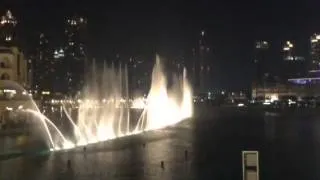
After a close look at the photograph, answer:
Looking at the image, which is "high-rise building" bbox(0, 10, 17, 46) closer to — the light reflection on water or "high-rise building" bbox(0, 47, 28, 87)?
"high-rise building" bbox(0, 47, 28, 87)

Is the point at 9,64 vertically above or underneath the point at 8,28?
underneath

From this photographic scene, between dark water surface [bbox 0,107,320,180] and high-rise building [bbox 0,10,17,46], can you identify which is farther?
high-rise building [bbox 0,10,17,46]

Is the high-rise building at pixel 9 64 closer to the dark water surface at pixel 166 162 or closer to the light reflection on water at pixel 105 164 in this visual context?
the dark water surface at pixel 166 162

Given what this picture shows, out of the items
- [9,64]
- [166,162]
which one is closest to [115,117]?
[9,64]

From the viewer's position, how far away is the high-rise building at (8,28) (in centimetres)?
12116

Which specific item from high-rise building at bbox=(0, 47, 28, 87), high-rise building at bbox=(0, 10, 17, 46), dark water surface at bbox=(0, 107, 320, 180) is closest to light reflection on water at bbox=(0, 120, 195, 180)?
dark water surface at bbox=(0, 107, 320, 180)

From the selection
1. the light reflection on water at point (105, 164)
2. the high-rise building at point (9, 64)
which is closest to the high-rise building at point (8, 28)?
the high-rise building at point (9, 64)

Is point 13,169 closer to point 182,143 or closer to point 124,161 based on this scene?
point 124,161

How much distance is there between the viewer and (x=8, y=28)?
415 ft

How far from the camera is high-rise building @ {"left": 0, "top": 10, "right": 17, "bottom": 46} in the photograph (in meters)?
121

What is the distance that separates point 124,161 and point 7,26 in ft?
323

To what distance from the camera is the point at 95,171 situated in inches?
1226

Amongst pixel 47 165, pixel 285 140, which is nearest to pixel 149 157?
pixel 47 165

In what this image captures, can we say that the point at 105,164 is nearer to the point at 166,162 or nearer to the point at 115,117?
the point at 166,162
